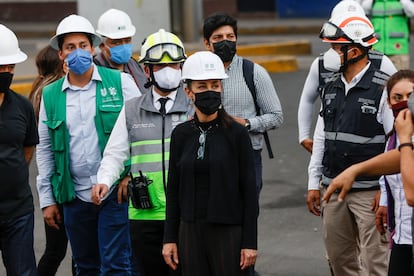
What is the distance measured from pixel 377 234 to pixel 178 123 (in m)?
1.36

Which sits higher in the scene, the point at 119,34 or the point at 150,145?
the point at 119,34

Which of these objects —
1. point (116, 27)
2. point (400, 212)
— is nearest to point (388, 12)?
point (116, 27)

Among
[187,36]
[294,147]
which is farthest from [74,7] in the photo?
[294,147]

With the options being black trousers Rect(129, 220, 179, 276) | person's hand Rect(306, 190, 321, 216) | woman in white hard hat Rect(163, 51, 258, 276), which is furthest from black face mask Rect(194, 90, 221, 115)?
person's hand Rect(306, 190, 321, 216)

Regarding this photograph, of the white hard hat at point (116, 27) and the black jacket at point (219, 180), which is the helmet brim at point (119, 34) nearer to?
the white hard hat at point (116, 27)

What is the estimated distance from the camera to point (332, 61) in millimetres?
6805

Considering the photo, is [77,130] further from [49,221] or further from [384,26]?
[384,26]

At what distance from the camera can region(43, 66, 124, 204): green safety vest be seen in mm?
6789

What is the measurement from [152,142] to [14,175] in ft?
2.88

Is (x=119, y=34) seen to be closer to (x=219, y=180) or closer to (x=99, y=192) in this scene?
(x=99, y=192)

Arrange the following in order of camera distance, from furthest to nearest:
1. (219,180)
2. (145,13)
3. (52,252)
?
(145,13) → (52,252) → (219,180)

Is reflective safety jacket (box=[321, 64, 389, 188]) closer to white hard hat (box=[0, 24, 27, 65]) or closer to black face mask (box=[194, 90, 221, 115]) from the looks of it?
black face mask (box=[194, 90, 221, 115])

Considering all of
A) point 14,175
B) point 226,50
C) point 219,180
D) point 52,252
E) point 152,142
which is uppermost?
point 226,50

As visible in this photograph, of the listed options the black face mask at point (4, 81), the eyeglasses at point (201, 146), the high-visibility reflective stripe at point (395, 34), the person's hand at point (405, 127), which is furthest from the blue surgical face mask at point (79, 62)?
the high-visibility reflective stripe at point (395, 34)
